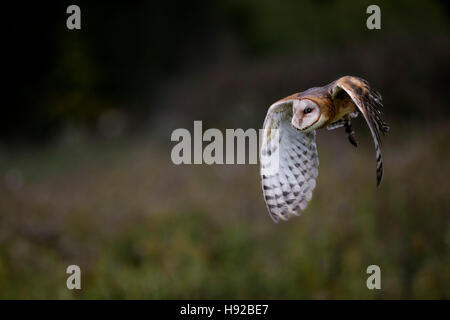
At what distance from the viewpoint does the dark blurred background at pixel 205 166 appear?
19.6ft

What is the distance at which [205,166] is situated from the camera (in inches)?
404

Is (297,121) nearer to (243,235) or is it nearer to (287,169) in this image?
(287,169)

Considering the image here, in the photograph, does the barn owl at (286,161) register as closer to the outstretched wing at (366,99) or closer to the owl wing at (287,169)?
the owl wing at (287,169)

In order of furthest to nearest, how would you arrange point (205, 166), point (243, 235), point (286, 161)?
point (205, 166), point (243, 235), point (286, 161)

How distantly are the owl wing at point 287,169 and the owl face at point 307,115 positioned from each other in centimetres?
60

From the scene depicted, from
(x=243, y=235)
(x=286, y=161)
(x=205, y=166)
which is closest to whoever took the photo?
(x=286, y=161)

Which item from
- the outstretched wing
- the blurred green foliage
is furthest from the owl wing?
the blurred green foliage

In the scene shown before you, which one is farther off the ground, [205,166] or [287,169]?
[287,169]

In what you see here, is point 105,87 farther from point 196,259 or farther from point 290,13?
point 196,259

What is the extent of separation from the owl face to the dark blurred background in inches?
155

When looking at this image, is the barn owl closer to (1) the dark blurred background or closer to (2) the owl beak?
(2) the owl beak

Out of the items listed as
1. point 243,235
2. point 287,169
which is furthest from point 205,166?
point 287,169

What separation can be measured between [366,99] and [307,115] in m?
0.23

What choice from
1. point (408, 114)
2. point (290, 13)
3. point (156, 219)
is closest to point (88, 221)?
point (156, 219)
